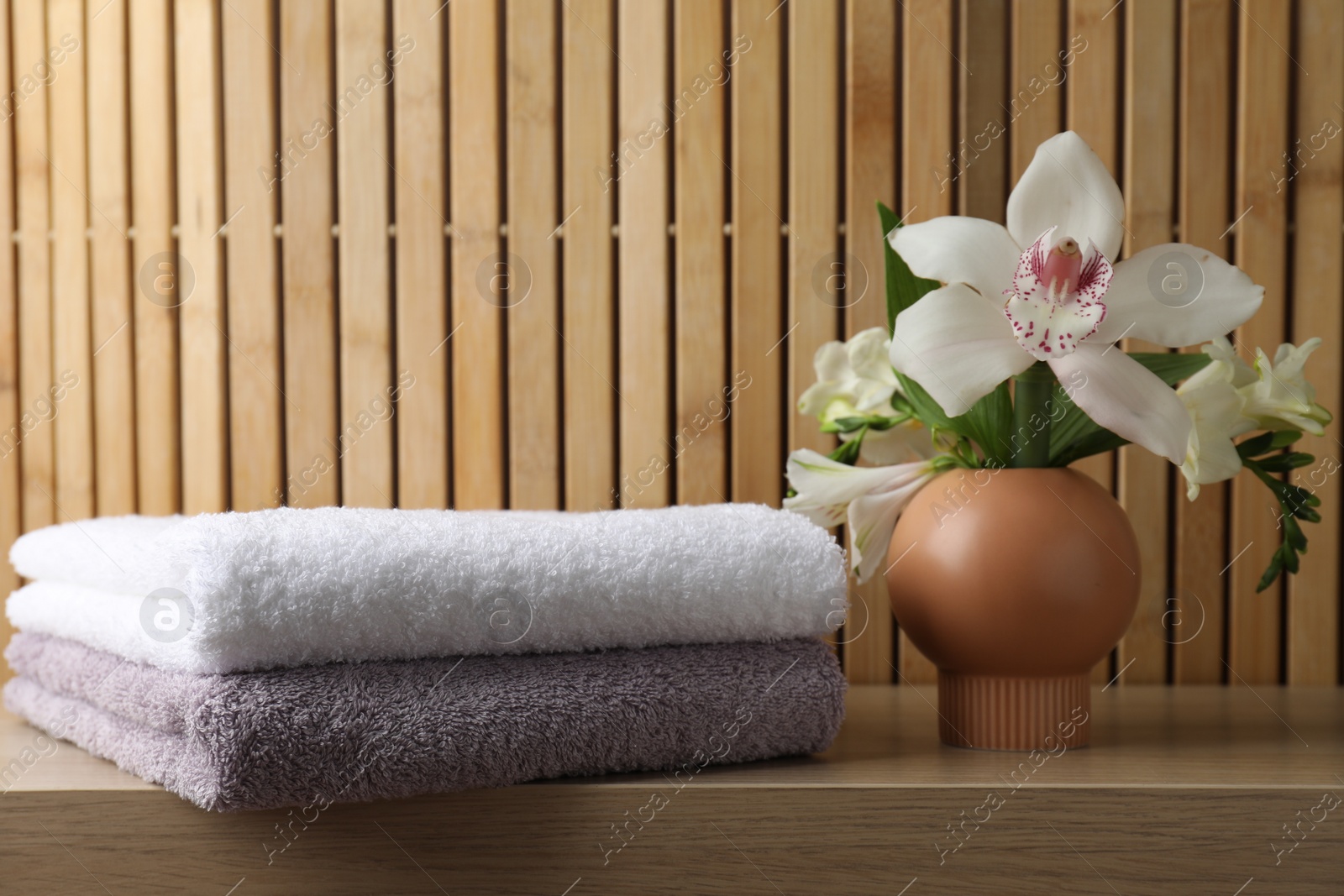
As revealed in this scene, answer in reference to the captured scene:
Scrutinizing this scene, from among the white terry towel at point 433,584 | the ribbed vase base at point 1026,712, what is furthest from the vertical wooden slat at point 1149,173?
the white terry towel at point 433,584

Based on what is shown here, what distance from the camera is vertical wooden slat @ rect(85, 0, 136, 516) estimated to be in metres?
0.82

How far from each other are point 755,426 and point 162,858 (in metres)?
0.48

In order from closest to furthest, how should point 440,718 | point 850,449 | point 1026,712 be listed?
point 440,718
point 1026,712
point 850,449

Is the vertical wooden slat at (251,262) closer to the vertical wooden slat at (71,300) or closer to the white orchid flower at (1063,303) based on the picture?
the vertical wooden slat at (71,300)

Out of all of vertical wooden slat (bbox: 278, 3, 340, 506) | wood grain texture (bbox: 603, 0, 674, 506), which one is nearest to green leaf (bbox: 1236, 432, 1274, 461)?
wood grain texture (bbox: 603, 0, 674, 506)

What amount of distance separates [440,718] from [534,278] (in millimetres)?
405

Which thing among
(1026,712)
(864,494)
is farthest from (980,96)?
(1026,712)

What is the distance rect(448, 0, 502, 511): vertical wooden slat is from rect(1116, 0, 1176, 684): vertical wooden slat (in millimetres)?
466

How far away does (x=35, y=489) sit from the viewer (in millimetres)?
824

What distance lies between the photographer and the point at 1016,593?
1.91 feet

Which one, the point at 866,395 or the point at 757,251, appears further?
the point at 757,251

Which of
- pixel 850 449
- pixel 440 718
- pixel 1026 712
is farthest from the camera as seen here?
pixel 850 449

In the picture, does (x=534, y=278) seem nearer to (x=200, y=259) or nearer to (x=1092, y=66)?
(x=200, y=259)

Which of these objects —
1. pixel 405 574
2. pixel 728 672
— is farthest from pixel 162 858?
pixel 728 672
